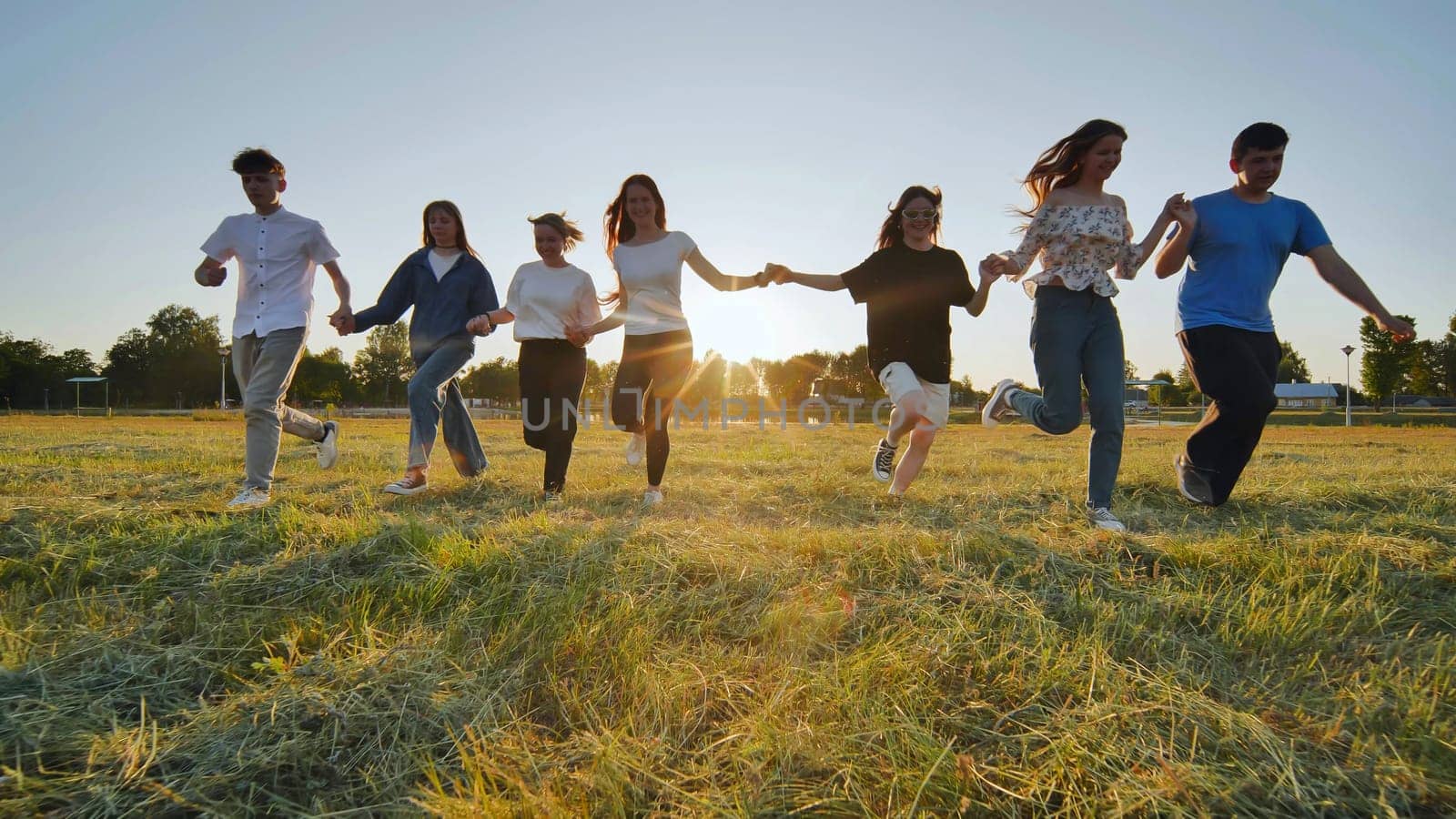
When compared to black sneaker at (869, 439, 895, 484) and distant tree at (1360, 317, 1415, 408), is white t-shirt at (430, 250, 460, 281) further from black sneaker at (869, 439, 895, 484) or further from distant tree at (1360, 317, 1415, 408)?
distant tree at (1360, 317, 1415, 408)

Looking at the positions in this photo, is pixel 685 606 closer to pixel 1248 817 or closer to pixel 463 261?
pixel 1248 817

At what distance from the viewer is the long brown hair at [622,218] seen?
496cm

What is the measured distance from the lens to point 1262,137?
3.90m

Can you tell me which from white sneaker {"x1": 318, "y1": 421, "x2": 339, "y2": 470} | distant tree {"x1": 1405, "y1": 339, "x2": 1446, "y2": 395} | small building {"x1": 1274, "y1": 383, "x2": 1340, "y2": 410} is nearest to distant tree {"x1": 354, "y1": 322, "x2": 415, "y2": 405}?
white sneaker {"x1": 318, "y1": 421, "x2": 339, "y2": 470}

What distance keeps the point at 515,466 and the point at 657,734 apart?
5614mm

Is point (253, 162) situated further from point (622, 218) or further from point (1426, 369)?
point (1426, 369)

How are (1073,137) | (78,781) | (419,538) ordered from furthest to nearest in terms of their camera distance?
(1073,137) < (419,538) < (78,781)

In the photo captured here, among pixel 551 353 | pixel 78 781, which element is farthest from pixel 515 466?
pixel 78 781

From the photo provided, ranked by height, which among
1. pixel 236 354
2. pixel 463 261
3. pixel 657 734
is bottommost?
pixel 657 734

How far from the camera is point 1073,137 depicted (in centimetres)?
410

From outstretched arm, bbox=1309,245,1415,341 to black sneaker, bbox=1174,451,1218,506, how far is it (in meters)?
1.34

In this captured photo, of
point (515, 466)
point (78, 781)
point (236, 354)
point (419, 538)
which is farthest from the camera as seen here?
point (515, 466)

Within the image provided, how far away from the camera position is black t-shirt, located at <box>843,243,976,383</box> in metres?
4.66

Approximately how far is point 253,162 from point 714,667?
4945mm
